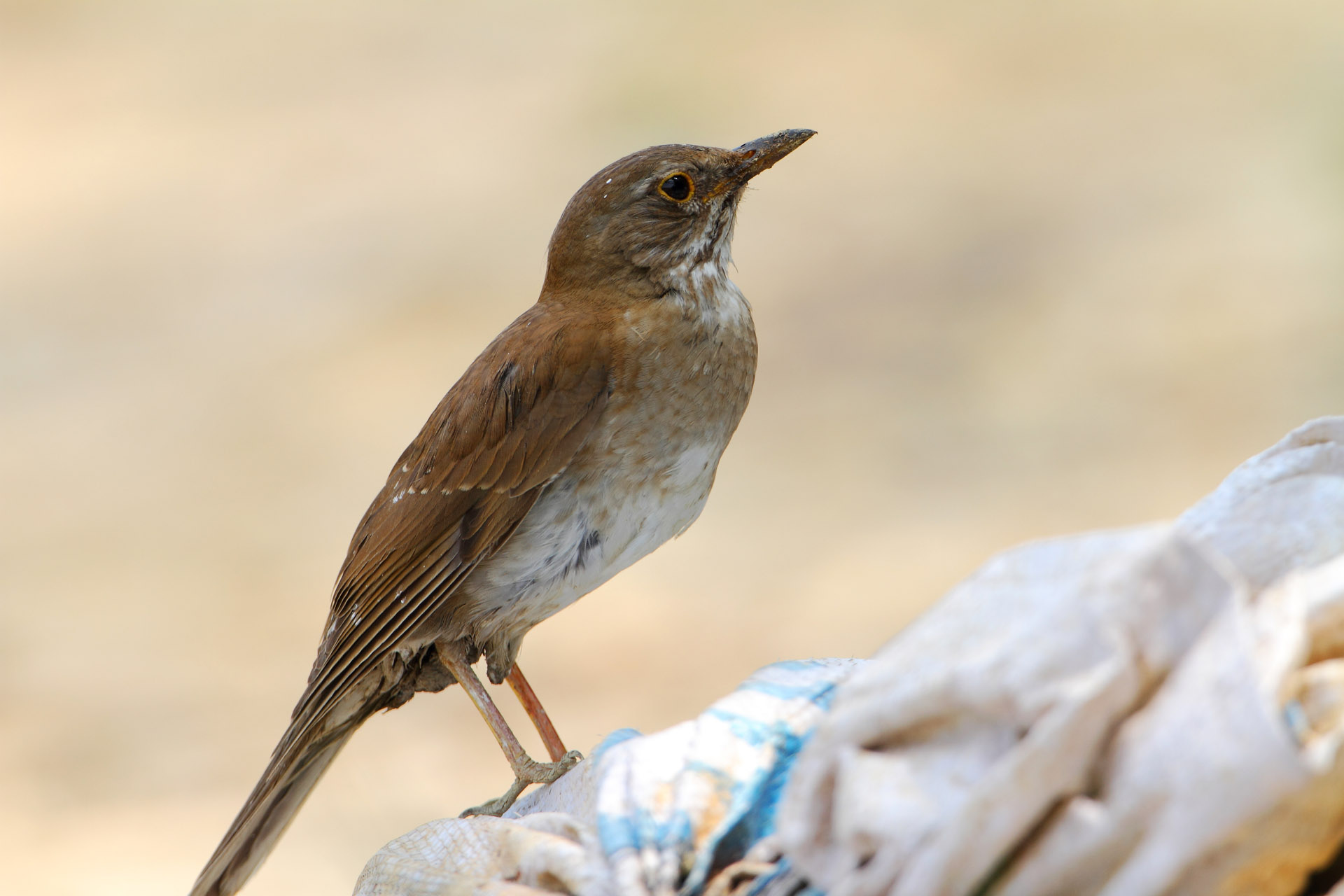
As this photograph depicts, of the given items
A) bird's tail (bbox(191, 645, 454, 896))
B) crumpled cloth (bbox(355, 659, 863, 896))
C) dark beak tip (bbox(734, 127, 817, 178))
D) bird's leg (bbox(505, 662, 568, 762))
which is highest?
dark beak tip (bbox(734, 127, 817, 178))

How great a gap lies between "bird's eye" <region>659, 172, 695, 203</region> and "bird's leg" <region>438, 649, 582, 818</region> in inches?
43.3

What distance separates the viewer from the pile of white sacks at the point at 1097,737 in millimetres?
1055

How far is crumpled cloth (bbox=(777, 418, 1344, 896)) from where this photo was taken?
105 centimetres

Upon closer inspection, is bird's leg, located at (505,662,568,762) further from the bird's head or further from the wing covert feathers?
the bird's head

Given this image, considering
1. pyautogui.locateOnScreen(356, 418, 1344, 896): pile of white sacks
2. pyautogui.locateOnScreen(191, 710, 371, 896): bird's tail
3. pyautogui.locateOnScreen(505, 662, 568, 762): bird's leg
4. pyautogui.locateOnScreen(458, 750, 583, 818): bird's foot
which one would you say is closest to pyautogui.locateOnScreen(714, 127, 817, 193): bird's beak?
pyautogui.locateOnScreen(505, 662, 568, 762): bird's leg

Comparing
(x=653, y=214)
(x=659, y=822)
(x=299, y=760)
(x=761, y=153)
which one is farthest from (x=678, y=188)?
(x=659, y=822)

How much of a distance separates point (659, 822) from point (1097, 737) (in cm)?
53

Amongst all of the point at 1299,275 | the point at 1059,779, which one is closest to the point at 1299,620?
the point at 1059,779

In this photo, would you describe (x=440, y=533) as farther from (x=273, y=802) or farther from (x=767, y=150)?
(x=767, y=150)

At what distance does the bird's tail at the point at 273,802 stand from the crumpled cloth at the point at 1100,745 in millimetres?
1654

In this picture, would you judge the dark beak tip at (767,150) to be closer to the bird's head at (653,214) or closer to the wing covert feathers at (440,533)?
the bird's head at (653,214)

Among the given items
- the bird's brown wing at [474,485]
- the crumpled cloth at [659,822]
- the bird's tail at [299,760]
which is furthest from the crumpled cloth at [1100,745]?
the bird's tail at [299,760]

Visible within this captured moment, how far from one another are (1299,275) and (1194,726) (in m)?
8.54

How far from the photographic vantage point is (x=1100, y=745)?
1117 mm
